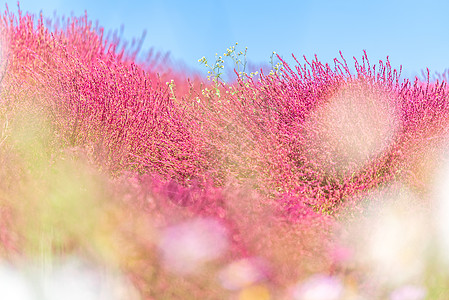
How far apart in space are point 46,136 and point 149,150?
0.79 m

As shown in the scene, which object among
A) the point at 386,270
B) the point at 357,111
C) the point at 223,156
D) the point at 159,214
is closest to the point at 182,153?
the point at 223,156

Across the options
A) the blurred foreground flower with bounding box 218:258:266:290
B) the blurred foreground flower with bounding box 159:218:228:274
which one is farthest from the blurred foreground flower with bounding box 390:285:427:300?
the blurred foreground flower with bounding box 159:218:228:274

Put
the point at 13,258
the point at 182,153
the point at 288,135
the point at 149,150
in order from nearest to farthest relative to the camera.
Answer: the point at 13,258 → the point at 288,135 → the point at 182,153 → the point at 149,150

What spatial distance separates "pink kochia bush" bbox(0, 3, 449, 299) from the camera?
167cm

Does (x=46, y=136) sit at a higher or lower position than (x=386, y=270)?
higher

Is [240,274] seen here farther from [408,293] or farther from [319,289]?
[408,293]

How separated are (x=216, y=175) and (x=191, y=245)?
1.78 m

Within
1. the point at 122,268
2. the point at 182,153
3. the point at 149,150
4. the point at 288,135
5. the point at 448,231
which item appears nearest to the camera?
the point at 122,268

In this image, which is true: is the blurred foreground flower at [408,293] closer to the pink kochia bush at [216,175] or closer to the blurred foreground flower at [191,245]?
the pink kochia bush at [216,175]

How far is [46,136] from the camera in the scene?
3.35 m

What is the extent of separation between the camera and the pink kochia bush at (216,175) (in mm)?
1674

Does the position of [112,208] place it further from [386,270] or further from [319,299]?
[386,270]

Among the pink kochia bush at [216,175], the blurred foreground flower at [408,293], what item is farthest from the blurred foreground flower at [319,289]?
the blurred foreground flower at [408,293]

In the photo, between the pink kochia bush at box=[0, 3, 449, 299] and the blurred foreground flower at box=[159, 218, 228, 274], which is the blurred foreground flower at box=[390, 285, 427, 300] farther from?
the blurred foreground flower at box=[159, 218, 228, 274]
